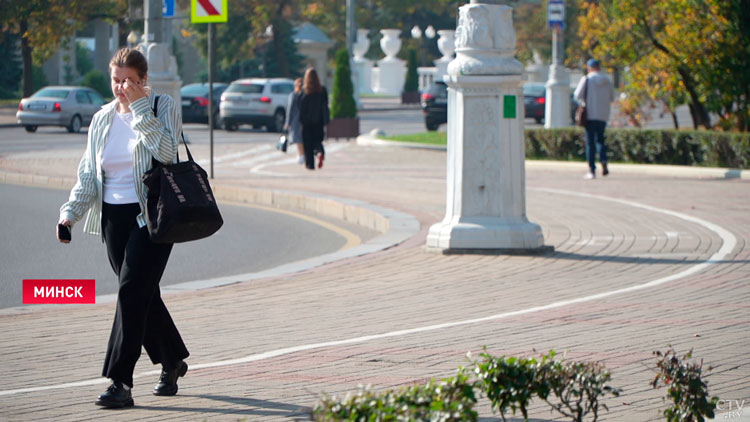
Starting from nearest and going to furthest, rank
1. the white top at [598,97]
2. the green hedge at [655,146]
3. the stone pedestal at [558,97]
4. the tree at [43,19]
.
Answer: the white top at [598,97] < the green hedge at [655,146] < the stone pedestal at [558,97] < the tree at [43,19]

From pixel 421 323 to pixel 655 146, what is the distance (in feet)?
46.6

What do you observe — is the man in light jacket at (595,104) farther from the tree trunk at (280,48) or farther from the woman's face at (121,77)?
the tree trunk at (280,48)

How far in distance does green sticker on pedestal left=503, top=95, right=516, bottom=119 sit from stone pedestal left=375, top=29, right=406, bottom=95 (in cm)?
6360

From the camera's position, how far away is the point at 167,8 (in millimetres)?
18875

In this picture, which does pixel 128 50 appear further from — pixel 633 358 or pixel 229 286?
pixel 229 286

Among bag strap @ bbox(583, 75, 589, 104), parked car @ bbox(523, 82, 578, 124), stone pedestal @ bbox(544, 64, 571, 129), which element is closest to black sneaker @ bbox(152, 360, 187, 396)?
bag strap @ bbox(583, 75, 589, 104)

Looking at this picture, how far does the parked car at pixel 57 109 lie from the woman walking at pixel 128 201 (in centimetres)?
2893

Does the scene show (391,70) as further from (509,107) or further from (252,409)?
Result: (252,409)

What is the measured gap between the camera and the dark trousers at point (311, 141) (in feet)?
66.4

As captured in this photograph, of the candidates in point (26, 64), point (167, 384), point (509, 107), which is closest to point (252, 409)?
point (167, 384)

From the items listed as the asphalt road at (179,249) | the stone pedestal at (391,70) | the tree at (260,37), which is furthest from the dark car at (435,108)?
the stone pedestal at (391,70)

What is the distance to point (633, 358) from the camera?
6727 millimetres

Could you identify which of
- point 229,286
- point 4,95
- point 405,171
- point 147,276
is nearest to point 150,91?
point 147,276

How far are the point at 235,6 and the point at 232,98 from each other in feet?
76.0
